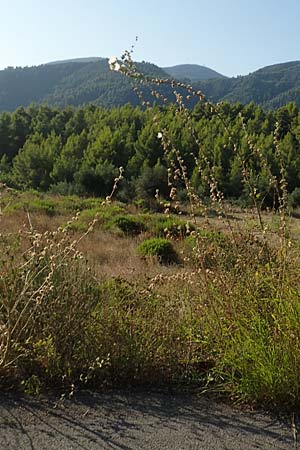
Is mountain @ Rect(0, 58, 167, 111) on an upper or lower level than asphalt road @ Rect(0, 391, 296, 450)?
upper

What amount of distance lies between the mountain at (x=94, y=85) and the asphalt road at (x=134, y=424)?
74.3m

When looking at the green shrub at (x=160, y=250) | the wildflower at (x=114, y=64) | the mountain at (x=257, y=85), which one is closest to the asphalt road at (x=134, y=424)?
the wildflower at (x=114, y=64)

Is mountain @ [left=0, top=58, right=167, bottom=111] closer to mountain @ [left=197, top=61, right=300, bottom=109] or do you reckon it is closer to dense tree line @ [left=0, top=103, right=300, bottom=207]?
mountain @ [left=197, top=61, right=300, bottom=109]

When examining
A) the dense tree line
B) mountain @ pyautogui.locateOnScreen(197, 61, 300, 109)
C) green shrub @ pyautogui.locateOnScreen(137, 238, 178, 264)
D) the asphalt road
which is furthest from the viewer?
mountain @ pyautogui.locateOnScreen(197, 61, 300, 109)

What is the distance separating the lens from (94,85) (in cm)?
11731

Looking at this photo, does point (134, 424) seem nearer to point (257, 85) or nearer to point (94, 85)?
point (257, 85)

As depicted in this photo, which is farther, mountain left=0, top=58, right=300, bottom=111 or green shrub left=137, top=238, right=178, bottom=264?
mountain left=0, top=58, right=300, bottom=111

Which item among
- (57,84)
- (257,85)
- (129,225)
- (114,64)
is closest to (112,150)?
(129,225)

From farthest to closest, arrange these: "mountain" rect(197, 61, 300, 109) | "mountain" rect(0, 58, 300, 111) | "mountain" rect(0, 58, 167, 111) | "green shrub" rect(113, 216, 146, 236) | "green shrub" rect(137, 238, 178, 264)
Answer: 1. "mountain" rect(0, 58, 167, 111)
2. "mountain" rect(0, 58, 300, 111)
3. "mountain" rect(197, 61, 300, 109)
4. "green shrub" rect(113, 216, 146, 236)
5. "green shrub" rect(137, 238, 178, 264)

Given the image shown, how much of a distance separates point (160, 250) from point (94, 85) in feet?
364

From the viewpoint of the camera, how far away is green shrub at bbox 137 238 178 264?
1141 cm

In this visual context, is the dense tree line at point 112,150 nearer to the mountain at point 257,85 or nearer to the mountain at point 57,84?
the mountain at point 257,85

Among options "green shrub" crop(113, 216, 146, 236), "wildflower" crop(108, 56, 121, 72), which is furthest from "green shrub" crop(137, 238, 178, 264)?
"wildflower" crop(108, 56, 121, 72)

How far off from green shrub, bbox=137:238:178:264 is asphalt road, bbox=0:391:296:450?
8061 millimetres
